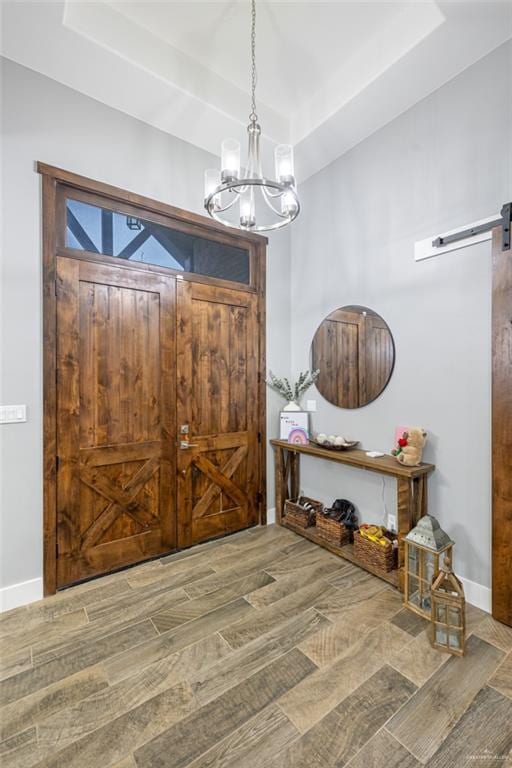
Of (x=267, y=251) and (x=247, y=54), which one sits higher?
(x=247, y=54)

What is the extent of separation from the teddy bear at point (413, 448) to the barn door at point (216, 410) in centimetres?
142

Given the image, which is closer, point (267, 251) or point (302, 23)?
point (302, 23)

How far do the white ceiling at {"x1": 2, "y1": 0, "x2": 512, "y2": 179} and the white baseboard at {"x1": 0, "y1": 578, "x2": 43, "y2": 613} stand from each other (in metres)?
3.35

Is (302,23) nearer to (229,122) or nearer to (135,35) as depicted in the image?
(229,122)

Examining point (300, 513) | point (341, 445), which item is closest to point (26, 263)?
point (341, 445)

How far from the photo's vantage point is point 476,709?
1.51 meters

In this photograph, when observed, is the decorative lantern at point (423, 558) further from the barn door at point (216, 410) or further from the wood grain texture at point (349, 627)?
the barn door at point (216, 410)

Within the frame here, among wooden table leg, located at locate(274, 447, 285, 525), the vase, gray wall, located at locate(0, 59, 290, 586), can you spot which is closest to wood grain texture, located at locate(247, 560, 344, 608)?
wooden table leg, located at locate(274, 447, 285, 525)

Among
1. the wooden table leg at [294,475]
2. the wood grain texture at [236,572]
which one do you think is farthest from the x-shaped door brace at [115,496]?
the wooden table leg at [294,475]

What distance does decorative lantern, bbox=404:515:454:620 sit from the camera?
2057 mm

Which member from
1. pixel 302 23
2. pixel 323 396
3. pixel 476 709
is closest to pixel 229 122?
pixel 302 23

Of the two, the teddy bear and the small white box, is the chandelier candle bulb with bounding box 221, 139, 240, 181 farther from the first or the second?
the small white box

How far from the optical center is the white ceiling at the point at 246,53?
209 centimetres

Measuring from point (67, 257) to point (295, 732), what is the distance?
9.44ft
